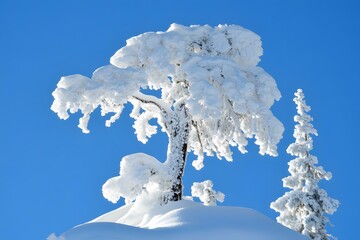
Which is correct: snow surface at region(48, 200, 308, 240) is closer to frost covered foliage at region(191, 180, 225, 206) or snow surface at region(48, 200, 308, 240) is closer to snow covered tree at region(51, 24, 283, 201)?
snow covered tree at region(51, 24, 283, 201)

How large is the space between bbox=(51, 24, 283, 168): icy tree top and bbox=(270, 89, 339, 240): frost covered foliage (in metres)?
7.94

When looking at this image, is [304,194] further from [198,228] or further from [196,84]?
[198,228]

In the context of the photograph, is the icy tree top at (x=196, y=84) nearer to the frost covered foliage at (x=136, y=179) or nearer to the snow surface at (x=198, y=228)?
the frost covered foliage at (x=136, y=179)

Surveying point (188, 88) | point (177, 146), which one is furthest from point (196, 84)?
point (177, 146)

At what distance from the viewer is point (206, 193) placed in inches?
Result: 1214

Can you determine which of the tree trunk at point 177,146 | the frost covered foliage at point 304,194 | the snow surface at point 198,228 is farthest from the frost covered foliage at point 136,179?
the frost covered foliage at point 304,194

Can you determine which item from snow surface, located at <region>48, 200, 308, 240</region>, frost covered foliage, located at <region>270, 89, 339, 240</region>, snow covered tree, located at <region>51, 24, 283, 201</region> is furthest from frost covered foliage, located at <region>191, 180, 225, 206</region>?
snow surface, located at <region>48, 200, 308, 240</region>

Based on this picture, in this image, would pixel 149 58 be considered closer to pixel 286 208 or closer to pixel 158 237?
pixel 158 237

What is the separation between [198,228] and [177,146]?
7324mm

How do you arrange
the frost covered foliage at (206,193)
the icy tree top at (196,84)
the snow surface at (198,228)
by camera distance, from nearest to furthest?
the snow surface at (198,228), the icy tree top at (196,84), the frost covered foliage at (206,193)

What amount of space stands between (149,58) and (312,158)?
13.1m

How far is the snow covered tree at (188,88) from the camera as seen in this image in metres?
18.1

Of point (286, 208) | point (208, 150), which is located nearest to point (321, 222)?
point (286, 208)

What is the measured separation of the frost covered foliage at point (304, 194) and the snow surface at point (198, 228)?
42.3 ft
